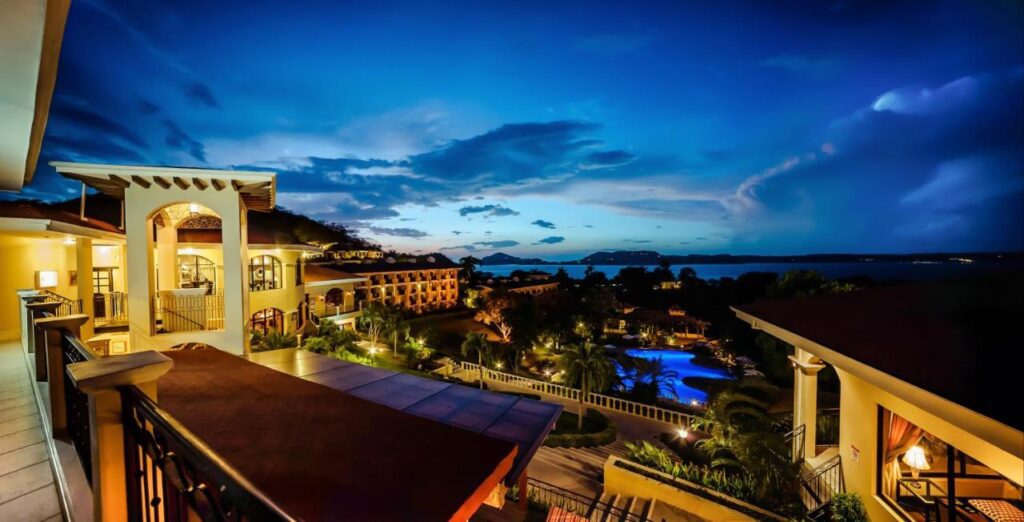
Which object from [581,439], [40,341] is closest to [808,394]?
[581,439]

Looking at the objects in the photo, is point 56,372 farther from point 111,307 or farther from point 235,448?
point 111,307

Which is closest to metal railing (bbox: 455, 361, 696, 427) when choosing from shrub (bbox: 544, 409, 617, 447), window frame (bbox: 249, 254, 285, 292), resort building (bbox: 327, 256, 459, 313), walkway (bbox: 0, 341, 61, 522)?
shrub (bbox: 544, 409, 617, 447)

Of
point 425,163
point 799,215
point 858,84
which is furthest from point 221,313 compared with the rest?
point 799,215

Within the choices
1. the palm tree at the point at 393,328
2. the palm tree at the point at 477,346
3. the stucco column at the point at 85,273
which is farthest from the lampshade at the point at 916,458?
the palm tree at the point at 393,328

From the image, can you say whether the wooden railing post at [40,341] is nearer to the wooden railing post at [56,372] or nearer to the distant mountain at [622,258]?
the wooden railing post at [56,372]

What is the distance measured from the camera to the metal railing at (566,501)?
7630 millimetres

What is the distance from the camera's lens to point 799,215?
5819cm

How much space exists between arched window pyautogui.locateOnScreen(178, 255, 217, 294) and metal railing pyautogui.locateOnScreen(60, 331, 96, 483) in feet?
39.9

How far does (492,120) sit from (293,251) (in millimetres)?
33904

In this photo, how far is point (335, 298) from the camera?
25.8 meters

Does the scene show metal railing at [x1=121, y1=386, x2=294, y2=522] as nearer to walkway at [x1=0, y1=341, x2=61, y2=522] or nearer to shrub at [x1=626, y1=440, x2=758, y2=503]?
walkway at [x1=0, y1=341, x2=61, y2=522]

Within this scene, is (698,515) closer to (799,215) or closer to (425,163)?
(425,163)

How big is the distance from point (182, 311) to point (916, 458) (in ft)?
48.1

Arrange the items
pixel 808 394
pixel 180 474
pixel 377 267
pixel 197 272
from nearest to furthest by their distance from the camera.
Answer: pixel 180 474 → pixel 808 394 → pixel 197 272 → pixel 377 267
